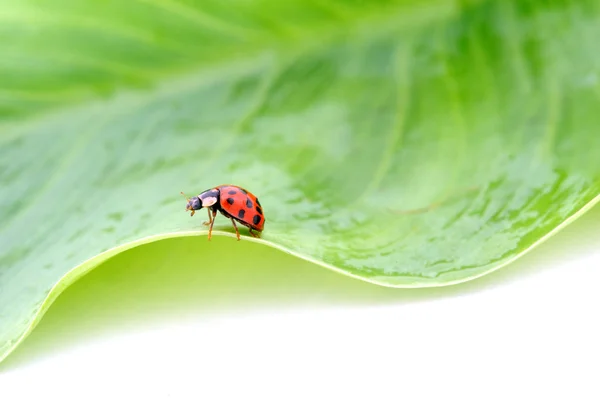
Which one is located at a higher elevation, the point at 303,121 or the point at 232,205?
the point at 303,121

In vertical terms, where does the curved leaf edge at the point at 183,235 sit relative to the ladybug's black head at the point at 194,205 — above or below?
below

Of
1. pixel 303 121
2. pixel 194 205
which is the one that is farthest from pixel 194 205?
pixel 303 121

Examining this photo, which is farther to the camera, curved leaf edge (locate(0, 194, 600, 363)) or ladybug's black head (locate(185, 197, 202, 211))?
ladybug's black head (locate(185, 197, 202, 211))

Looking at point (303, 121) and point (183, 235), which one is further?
point (303, 121)

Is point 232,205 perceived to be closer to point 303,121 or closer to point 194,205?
point 194,205

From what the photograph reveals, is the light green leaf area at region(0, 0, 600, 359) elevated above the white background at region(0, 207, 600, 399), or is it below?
above

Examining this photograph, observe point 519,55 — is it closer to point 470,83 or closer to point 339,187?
point 470,83
